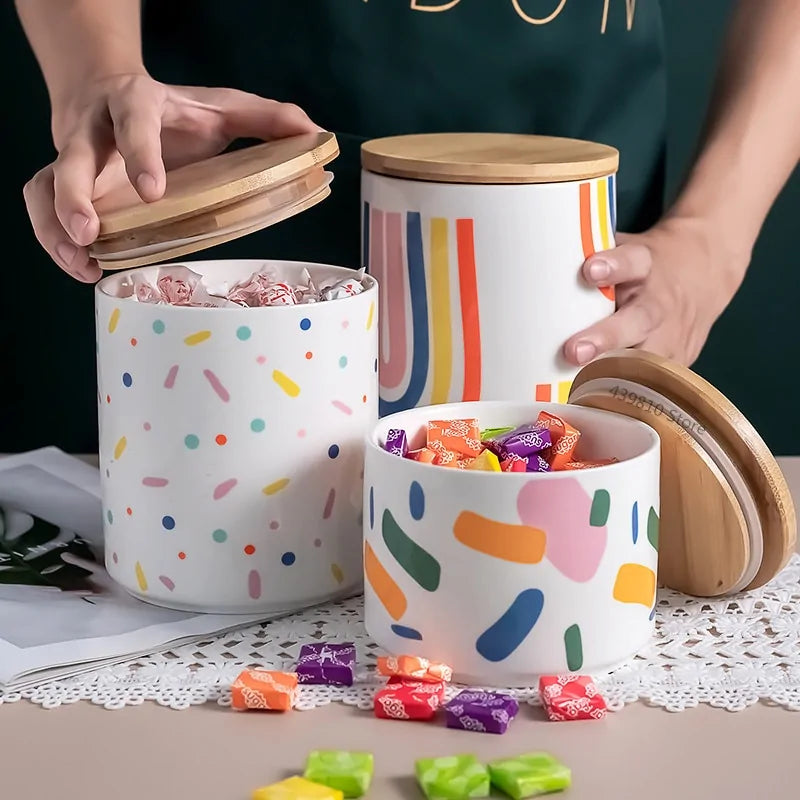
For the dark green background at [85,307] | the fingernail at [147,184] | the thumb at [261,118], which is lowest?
the dark green background at [85,307]

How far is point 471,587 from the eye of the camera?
2.15ft

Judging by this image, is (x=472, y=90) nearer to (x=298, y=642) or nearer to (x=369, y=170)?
(x=369, y=170)

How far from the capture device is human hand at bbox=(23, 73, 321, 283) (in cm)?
76

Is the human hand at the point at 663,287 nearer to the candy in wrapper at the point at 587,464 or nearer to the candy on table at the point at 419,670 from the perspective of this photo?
the candy in wrapper at the point at 587,464

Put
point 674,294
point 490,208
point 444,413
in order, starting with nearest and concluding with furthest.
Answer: point 444,413, point 490,208, point 674,294

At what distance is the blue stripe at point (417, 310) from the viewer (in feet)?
3.01

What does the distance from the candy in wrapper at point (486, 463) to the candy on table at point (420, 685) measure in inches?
4.7

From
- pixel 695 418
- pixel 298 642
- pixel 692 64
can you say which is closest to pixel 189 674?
pixel 298 642

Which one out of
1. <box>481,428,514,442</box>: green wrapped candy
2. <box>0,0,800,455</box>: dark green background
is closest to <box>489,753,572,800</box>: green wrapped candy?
<box>481,428,514,442</box>: green wrapped candy

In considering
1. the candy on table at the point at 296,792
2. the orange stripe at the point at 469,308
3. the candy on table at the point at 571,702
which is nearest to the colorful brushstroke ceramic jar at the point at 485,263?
the orange stripe at the point at 469,308

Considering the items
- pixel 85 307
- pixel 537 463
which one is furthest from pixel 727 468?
pixel 85 307

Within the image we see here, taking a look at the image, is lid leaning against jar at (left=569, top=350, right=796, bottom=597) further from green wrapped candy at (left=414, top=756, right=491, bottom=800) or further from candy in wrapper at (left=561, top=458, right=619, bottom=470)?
green wrapped candy at (left=414, top=756, right=491, bottom=800)

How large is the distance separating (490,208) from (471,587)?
0.34 m

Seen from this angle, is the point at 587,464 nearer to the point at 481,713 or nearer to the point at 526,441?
the point at 526,441
